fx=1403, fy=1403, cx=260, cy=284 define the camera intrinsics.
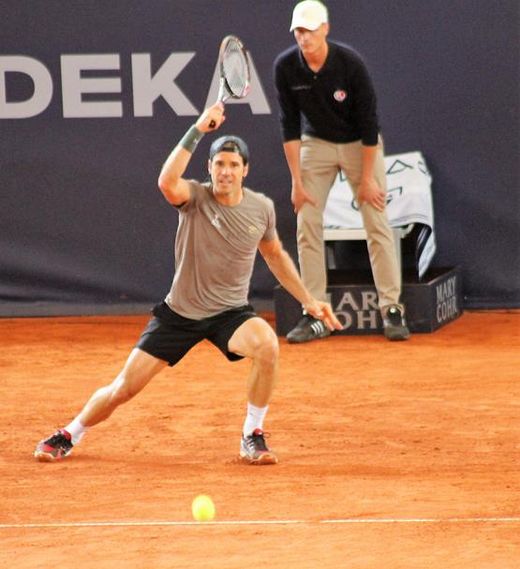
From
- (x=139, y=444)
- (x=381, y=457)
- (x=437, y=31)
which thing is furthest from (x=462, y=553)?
(x=437, y=31)

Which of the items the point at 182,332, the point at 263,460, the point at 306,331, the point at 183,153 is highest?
the point at 183,153

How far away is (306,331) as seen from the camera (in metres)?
10.1

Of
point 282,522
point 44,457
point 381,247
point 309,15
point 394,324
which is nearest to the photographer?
point 282,522

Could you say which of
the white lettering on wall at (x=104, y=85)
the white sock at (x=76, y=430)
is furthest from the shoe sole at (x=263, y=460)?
the white lettering on wall at (x=104, y=85)

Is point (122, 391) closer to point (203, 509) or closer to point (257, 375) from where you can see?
point (257, 375)

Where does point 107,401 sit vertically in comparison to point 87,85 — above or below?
below

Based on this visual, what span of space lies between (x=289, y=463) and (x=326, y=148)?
11.8 ft

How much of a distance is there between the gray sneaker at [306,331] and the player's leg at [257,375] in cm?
307

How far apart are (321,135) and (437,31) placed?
1701 mm

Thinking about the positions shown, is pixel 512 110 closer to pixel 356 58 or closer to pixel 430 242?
pixel 430 242

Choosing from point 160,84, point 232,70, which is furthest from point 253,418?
point 160,84

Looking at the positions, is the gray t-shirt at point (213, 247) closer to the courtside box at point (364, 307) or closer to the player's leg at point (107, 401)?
the player's leg at point (107, 401)

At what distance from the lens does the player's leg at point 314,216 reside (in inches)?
391

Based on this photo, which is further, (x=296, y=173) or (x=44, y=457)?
(x=296, y=173)
